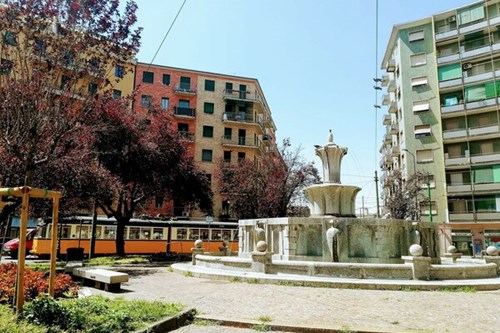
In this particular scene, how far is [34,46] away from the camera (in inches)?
358

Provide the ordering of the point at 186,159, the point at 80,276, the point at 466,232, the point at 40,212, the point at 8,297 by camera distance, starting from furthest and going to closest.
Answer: the point at 466,232 → the point at 186,159 → the point at 40,212 → the point at 80,276 → the point at 8,297

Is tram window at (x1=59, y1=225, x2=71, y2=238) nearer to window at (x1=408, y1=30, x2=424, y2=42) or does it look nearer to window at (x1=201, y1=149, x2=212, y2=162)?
window at (x1=201, y1=149, x2=212, y2=162)

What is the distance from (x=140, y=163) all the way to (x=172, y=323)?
1793cm

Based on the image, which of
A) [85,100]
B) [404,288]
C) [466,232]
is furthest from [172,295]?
[466,232]

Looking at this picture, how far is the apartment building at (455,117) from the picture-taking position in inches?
1476

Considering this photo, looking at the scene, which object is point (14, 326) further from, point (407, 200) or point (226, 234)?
point (407, 200)

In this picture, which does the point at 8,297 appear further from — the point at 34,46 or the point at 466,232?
the point at 466,232

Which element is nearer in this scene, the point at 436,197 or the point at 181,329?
the point at 181,329

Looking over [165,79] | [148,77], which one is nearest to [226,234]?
[165,79]

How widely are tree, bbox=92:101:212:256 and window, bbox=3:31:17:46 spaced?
9985 mm

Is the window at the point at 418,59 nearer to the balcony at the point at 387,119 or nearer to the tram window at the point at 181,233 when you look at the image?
the balcony at the point at 387,119

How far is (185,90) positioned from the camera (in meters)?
48.9

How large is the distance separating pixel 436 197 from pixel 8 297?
39.7 metres

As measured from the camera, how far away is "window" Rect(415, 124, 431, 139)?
136 feet
